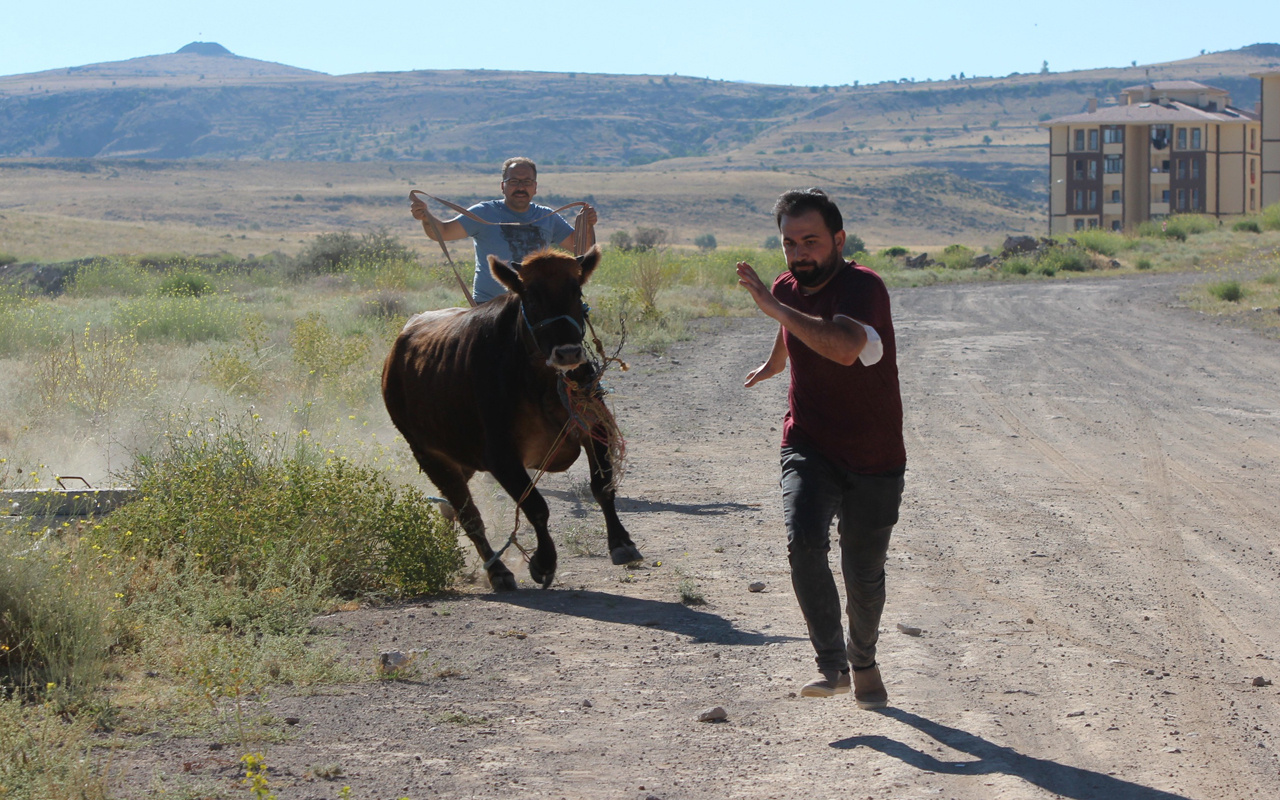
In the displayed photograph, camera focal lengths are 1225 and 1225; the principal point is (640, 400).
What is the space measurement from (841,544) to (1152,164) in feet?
267

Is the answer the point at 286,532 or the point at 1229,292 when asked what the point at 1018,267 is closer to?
the point at 1229,292

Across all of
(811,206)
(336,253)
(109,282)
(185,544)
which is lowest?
(185,544)

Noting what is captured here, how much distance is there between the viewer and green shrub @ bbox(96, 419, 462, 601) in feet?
20.8

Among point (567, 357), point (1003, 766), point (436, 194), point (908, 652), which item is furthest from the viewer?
point (436, 194)

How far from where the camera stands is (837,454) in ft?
15.0

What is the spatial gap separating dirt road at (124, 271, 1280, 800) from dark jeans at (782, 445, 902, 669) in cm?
32

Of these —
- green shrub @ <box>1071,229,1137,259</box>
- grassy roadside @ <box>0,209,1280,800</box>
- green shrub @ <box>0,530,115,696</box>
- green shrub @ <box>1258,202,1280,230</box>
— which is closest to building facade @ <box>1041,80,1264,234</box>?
green shrub @ <box>1258,202,1280,230</box>

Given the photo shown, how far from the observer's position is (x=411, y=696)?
4.89m

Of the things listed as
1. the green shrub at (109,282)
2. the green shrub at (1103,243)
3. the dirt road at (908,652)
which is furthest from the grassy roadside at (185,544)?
the green shrub at (1103,243)

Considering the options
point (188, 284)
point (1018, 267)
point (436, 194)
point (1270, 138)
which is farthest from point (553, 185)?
point (188, 284)

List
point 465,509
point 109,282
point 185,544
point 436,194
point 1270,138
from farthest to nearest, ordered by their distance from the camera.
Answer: point 436,194
point 1270,138
point 109,282
point 465,509
point 185,544

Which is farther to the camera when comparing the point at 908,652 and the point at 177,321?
the point at 177,321

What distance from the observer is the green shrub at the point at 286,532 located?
6336mm

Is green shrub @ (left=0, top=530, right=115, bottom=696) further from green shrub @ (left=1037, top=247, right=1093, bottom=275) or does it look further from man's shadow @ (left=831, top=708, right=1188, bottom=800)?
green shrub @ (left=1037, top=247, right=1093, bottom=275)
